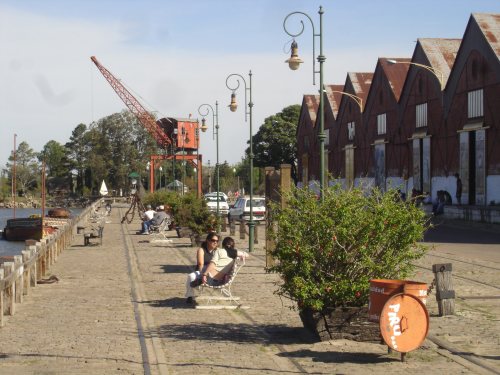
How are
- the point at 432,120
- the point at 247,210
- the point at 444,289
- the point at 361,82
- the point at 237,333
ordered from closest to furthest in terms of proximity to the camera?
the point at 237,333, the point at 444,289, the point at 247,210, the point at 432,120, the point at 361,82

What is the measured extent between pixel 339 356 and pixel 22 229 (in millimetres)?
52045

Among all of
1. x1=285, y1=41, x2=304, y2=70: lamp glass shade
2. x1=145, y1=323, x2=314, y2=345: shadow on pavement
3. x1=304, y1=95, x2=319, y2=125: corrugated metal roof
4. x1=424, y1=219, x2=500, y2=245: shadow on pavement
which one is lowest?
x1=424, y1=219, x2=500, y2=245: shadow on pavement

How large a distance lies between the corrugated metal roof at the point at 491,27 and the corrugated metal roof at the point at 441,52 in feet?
22.8

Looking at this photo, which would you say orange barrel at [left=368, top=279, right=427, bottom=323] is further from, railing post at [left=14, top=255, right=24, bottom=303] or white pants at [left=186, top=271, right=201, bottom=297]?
railing post at [left=14, top=255, right=24, bottom=303]

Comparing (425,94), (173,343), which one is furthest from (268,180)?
(425,94)

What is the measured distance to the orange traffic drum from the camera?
895 cm

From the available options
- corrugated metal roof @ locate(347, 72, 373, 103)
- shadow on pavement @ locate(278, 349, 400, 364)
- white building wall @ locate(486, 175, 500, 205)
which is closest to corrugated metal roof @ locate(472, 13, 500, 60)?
white building wall @ locate(486, 175, 500, 205)

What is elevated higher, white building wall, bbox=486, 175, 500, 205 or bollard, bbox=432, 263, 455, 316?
white building wall, bbox=486, 175, 500, 205

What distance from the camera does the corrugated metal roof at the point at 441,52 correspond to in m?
56.1

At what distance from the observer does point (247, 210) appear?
45.4 m

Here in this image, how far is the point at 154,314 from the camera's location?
12930 mm

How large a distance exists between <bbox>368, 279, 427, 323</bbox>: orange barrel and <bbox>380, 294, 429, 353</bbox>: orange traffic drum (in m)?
0.13

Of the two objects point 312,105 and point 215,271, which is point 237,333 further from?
point 312,105

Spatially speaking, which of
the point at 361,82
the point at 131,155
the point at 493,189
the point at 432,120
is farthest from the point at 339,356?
the point at 131,155
